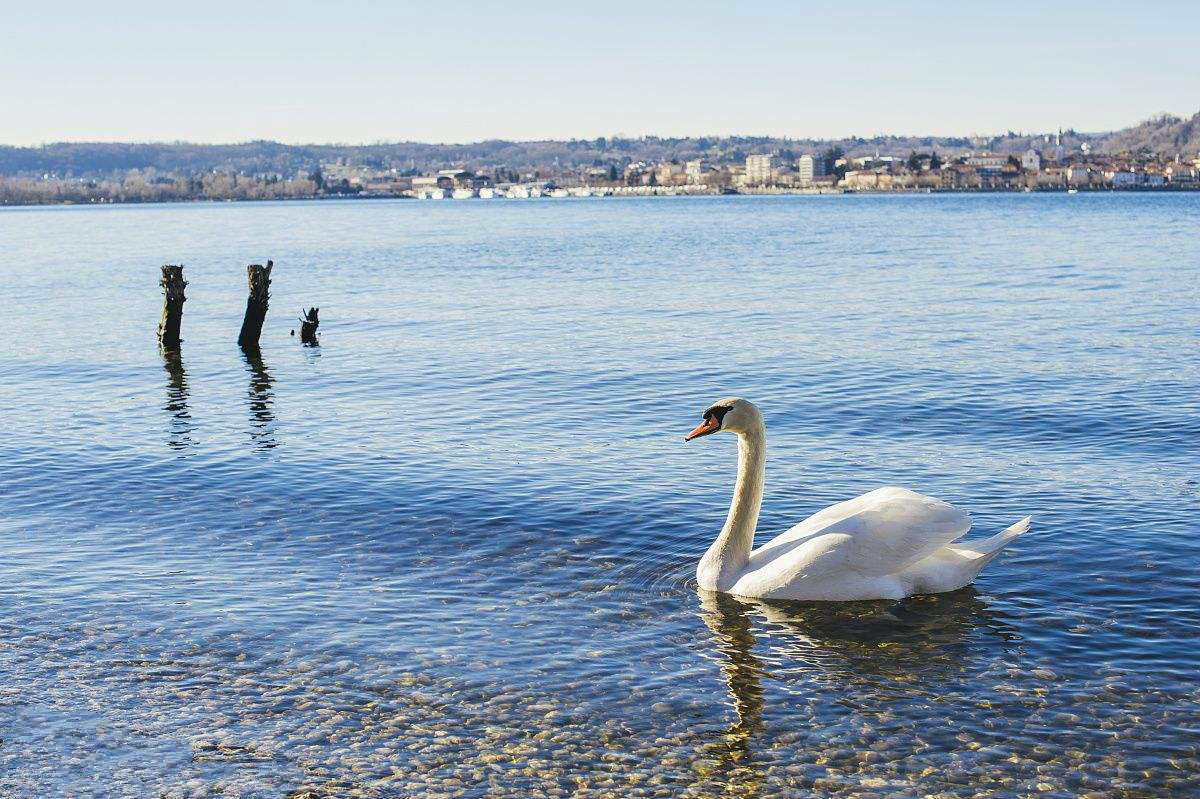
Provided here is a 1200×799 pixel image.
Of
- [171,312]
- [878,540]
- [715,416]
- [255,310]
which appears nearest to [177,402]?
[171,312]

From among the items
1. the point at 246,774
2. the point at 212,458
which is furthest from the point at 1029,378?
the point at 246,774

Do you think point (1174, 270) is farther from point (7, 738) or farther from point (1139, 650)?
point (7, 738)

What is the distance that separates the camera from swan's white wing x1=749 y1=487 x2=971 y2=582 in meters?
12.3

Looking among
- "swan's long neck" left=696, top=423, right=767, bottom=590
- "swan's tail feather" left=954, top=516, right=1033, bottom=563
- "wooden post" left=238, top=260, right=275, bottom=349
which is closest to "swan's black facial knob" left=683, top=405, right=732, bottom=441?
"swan's long neck" left=696, top=423, right=767, bottom=590

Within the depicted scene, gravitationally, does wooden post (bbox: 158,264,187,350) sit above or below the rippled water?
above

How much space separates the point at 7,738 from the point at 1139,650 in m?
8.69

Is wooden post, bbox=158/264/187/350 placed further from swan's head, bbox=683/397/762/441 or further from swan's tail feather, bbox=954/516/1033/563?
swan's tail feather, bbox=954/516/1033/563

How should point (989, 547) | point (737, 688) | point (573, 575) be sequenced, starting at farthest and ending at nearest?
1. point (573, 575)
2. point (989, 547)
3. point (737, 688)

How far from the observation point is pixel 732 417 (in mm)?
13188

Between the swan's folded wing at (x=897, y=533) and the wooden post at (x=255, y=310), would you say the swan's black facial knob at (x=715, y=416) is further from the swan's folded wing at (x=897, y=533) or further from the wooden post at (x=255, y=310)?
the wooden post at (x=255, y=310)

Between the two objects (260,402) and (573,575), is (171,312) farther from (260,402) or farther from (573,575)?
(573,575)

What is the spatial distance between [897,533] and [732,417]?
Result: 1947 mm

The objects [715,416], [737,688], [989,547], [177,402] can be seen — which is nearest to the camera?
[737,688]

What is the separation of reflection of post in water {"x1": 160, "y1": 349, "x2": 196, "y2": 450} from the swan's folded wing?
12.7 metres
